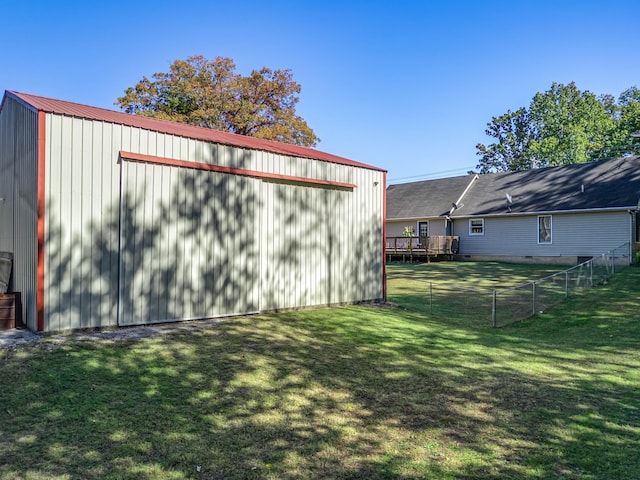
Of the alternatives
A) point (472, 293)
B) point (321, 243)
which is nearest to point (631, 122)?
point (472, 293)

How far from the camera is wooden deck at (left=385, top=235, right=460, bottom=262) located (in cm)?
2506

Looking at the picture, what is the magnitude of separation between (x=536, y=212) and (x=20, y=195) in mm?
22678

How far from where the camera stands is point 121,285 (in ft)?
22.8

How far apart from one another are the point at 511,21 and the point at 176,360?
1717 cm

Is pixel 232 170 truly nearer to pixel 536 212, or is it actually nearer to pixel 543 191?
pixel 536 212

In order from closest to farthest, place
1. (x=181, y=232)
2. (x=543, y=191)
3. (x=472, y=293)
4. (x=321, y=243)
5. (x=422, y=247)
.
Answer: (x=181, y=232)
(x=321, y=243)
(x=472, y=293)
(x=543, y=191)
(x=422, y=247)

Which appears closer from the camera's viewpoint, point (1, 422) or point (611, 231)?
point (1, 422)

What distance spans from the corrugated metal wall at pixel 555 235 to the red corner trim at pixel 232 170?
54.8 ft

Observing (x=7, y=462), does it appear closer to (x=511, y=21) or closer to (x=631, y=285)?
(x=631, y=285)

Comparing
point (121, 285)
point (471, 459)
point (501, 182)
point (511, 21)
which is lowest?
point (471, 459)

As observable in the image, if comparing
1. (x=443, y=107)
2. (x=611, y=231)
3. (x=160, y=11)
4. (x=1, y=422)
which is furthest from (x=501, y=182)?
(x=1, y=422)

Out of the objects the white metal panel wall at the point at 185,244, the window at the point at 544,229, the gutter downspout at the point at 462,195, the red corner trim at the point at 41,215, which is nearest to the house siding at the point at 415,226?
the gutter downspout at the point at 462,195

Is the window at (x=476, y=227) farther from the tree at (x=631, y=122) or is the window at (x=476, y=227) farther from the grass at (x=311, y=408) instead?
the tree at (x=631, y=122)

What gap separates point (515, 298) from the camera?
12.9m
